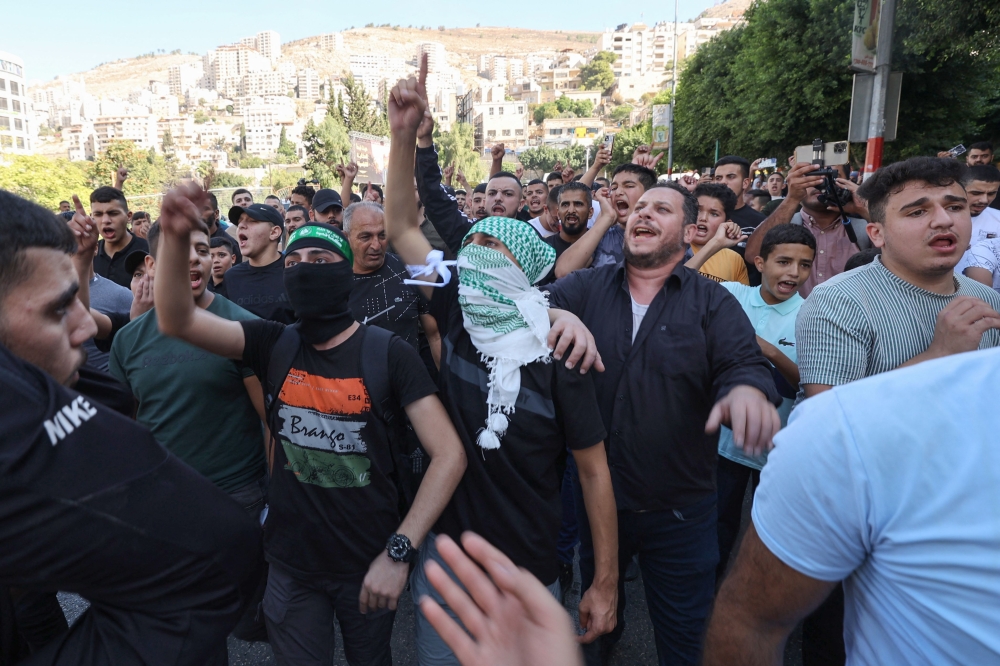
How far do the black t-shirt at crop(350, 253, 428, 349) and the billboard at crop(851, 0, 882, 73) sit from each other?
6.18m

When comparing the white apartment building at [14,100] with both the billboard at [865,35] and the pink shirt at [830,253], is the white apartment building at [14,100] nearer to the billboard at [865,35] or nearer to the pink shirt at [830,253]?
the billboard at [865,35]

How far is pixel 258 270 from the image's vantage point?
4.47 m

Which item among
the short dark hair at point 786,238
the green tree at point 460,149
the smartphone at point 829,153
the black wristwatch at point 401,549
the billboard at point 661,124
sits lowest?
the black wristwatch at point 401,549

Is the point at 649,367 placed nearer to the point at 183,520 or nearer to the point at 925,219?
the point at 925,219

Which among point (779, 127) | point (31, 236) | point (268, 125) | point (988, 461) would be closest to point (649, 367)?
point (988, 461)

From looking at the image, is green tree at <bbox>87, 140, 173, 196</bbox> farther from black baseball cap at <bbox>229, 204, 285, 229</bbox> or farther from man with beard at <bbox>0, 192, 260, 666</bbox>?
man with beard at <bbox>0, 192, 260, 666</bbox>

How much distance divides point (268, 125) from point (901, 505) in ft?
725

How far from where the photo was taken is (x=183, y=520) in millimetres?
1196

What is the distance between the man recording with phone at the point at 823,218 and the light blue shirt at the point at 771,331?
2.50 ft

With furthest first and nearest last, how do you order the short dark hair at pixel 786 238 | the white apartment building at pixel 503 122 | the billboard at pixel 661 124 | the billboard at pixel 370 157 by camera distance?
the white apartment building at pixel 503 122 < the billboard at pixel 370 157 < the billboard at pixel 661 124 < the short dark hair at pixel 786 238

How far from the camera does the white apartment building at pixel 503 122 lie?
131 meters

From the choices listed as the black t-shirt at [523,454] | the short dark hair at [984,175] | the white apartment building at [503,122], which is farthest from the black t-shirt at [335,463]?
the white apartment building at [503,122]

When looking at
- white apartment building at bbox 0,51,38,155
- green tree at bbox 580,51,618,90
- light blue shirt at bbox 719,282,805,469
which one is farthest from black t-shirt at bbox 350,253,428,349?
green tree at bbox 580,51,618,90

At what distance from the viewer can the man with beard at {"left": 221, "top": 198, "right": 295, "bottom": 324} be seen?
426cm
